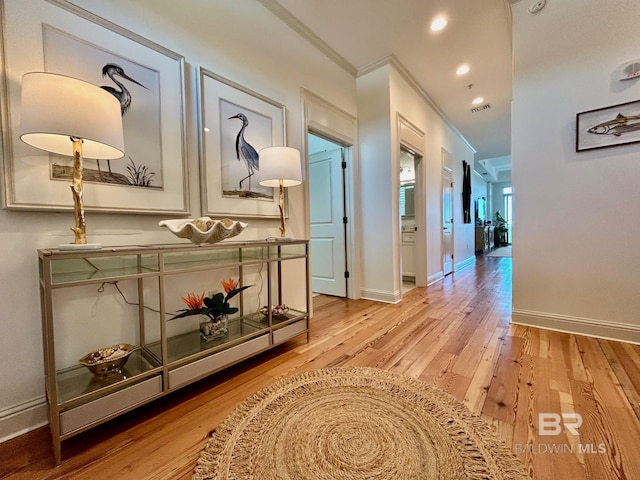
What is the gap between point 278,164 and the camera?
187 centimetres

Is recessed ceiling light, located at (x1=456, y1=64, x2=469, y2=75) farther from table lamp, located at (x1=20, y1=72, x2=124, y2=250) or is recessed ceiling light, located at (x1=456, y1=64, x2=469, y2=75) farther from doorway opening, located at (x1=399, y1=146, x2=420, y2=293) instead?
table lamp, located at (x1=20, y1=72, x2=124, y2=250)

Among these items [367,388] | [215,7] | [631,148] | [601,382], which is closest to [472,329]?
[601,382]

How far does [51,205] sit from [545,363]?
2.87 metres

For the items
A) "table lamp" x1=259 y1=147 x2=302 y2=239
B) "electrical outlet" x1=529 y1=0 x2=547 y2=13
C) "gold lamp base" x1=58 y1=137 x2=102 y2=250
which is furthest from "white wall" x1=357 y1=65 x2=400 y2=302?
"gold lamp base" x1=58 y1=137 x2=102 y2=250

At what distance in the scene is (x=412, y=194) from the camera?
161 inches

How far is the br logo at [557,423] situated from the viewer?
3.51 ft

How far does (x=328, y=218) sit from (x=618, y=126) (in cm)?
259

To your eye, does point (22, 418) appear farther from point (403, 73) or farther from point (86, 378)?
point (403, 73)

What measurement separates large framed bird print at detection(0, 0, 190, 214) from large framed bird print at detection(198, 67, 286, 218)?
6.6 inches

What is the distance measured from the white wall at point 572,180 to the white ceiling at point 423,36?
1.32 feet

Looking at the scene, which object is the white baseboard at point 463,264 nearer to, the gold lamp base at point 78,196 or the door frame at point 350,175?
the door frame at point 350,175

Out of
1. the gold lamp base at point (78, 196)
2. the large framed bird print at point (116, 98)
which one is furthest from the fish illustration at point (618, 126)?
the gold lamp base at point (78, 196)

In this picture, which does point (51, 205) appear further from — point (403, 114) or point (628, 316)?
point (628, 316)

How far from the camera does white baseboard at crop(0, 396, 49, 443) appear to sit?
3.58ft
